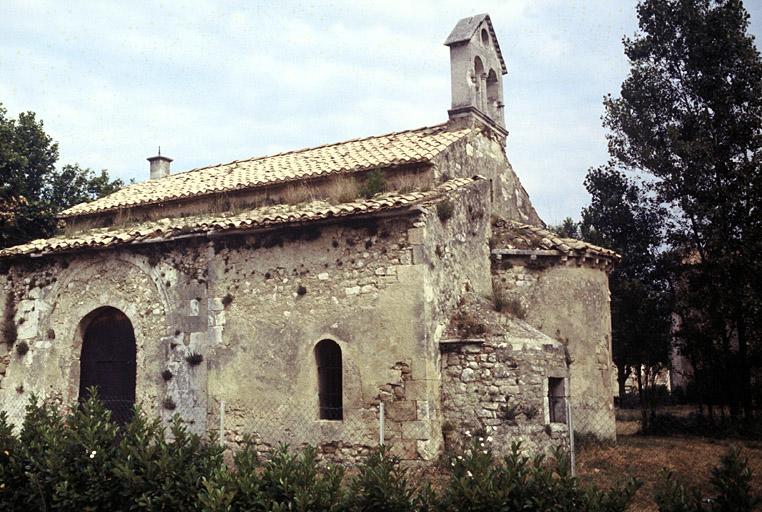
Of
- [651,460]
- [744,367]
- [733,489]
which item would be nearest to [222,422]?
[651,460]

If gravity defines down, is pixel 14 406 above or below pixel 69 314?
below

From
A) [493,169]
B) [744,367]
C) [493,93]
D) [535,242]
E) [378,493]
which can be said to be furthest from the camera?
[744,367]

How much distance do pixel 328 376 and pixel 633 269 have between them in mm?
11768

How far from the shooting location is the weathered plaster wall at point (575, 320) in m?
14.5

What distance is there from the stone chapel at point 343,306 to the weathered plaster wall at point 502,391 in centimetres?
3

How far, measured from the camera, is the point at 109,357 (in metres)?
15.2

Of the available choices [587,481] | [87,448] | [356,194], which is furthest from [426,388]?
[87,448]

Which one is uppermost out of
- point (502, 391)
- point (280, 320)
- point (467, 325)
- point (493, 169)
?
point (493, 169)

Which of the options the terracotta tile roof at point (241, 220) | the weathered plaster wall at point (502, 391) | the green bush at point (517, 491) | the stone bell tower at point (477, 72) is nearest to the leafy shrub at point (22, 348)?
the terracotta tile roof at point (241, 220)

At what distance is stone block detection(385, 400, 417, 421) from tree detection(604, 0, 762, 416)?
9933mm

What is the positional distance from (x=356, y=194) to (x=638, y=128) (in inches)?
396

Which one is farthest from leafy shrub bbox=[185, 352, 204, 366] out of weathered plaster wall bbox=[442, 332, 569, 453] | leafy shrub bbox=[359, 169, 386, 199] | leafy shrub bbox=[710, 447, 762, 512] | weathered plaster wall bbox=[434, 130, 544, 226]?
leafy shrub bbox=[710, 447, 762, 512]

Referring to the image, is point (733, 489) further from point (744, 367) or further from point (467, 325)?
point (744, 367)

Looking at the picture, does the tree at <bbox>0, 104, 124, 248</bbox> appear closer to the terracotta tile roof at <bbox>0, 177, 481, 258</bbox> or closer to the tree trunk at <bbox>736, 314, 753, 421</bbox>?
the terracotta tile roof at <bbox>0, 177, 481, 258</bbox>
